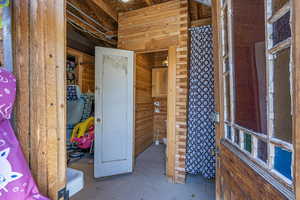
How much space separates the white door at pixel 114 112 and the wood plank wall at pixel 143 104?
2.36ft

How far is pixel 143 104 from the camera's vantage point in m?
4.20

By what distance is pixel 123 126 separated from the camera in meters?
2.99

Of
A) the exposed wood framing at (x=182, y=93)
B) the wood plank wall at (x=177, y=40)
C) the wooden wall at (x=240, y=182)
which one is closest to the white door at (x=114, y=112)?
the wood plank wall at (x=177, y=40)

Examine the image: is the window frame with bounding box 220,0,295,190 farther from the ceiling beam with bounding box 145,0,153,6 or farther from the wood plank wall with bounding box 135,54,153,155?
the wood plank wall with bounding box 135,54,153,155

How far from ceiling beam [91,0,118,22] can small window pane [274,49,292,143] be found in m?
2.76

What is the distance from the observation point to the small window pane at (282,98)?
2.15 ft

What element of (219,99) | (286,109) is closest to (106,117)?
(219,99)

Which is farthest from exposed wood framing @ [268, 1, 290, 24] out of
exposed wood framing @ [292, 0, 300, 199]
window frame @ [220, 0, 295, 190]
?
exposed wood framing @ [292, 0, 300, 199]

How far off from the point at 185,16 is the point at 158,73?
2.27 metres

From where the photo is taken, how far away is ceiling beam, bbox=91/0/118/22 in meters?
2.71

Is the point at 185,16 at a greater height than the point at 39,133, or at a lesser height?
greater

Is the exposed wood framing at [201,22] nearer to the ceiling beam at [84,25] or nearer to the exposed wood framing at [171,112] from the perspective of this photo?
the exposed wood framing at [171,112]

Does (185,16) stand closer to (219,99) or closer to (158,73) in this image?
(219,99)

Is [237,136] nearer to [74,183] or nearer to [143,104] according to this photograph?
[74,183]
